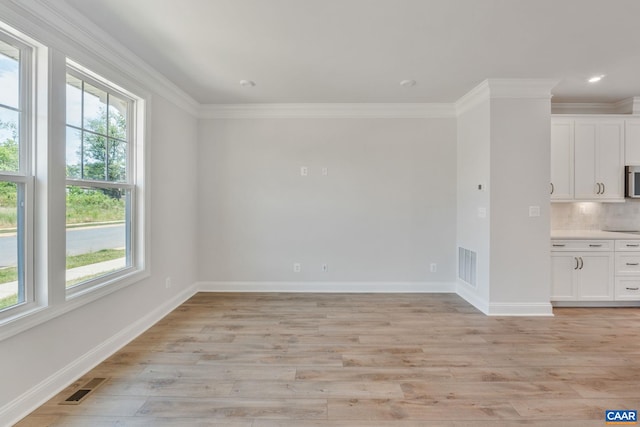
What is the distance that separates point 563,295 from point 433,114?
2863 mm

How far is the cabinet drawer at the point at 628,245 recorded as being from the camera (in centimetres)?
380

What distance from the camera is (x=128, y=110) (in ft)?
10.3

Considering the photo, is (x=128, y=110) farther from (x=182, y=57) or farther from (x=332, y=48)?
(x=332, y=48)

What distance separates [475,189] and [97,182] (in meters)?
4.11

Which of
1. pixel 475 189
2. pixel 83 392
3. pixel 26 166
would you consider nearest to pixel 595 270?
pixel 475 189

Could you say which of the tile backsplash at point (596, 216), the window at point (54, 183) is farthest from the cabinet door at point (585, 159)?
the window at point (54, 183)

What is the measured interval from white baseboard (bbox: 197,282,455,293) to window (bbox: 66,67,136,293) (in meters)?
1.59

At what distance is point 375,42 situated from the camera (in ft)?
8.82

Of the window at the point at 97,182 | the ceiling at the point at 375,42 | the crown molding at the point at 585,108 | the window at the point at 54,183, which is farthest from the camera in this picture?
the crown molding at the point at 585,108

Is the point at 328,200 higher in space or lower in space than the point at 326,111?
lower

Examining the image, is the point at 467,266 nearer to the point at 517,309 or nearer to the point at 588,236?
the point at 517,309

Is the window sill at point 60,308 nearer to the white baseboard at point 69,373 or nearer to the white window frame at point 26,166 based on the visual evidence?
the white window frame at point 26,166

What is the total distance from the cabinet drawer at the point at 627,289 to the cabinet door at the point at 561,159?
119 centimetres

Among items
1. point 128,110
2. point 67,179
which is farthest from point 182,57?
point 67,179
